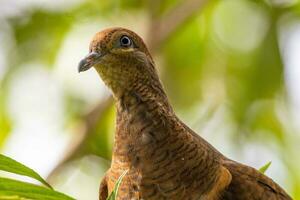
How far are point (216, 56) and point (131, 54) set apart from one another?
3.38 meters

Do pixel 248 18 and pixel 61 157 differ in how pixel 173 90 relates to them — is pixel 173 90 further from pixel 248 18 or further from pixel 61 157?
pixel 61 157

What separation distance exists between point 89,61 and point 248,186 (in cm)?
109

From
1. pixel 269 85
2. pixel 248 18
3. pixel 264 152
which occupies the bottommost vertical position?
pixel 264 152

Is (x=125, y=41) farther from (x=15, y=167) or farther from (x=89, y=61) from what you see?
(x=15, y=167)

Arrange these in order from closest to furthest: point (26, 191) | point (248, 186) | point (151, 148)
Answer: point (26, 191)
point (151, 148)
point (248, 186)

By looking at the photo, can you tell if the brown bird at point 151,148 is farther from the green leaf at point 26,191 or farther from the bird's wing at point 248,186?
the green leaf at point 26,191

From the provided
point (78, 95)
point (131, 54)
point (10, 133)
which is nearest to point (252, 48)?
point (78, 95)

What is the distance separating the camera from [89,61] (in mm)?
4641

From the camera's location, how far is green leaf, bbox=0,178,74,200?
281 centimetres

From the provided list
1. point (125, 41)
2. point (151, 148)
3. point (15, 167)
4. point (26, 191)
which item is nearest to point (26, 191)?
point (26, 191)

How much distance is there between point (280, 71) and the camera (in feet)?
25.3

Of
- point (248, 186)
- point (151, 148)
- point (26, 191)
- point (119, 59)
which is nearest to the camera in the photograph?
point (26, 191)

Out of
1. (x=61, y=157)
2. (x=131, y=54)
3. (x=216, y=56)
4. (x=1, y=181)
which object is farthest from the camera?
(x=216, y=56)

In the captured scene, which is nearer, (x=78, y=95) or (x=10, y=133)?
(x=10, y=133)
